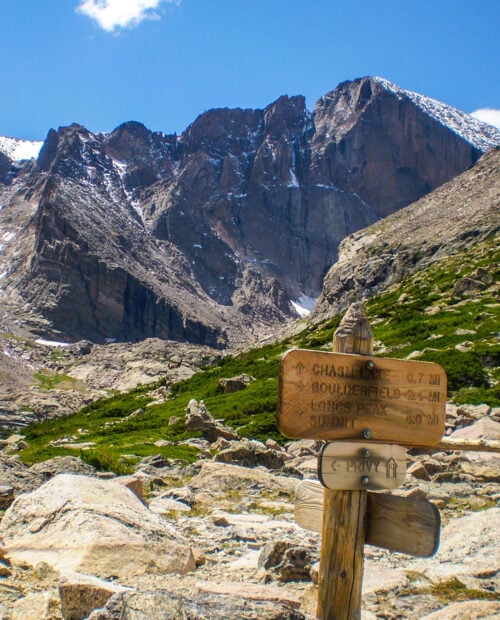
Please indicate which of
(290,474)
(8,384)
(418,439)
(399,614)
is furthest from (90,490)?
(8,384)

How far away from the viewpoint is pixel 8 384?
315ft

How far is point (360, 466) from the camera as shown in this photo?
5.06m

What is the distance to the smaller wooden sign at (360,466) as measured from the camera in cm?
494

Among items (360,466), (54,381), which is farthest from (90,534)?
(54,381)

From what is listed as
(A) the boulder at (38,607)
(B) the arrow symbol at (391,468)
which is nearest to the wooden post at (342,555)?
(B) the arrow symbol at (391,468)

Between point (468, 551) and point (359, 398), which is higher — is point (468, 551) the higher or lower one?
the lower one

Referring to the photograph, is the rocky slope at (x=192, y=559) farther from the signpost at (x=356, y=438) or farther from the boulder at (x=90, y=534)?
the signpost at (x=356, y=438)

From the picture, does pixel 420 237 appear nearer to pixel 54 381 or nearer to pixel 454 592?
pixel 54 381

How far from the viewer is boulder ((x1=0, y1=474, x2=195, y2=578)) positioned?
682 centimetres

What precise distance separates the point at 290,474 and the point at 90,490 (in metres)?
8.37

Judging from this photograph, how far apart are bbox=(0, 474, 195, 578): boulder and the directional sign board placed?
3093 mm

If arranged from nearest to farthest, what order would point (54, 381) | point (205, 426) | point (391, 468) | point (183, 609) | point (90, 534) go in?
point (183, 609) < point (391, 468) < point (90, 534) < point (205, 426) < point (54, 381)

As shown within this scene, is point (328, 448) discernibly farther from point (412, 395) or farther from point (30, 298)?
point (30, 298)

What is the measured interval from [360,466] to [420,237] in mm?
68795
